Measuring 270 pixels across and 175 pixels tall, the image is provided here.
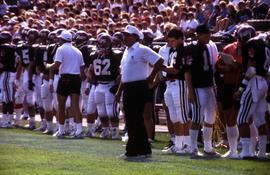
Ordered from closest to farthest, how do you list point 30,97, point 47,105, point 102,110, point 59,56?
point 59,56 → point 102,110 → point 47,105 → point 30,97

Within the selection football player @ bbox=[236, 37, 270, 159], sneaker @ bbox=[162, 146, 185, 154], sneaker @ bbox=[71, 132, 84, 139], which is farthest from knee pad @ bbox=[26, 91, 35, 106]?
football player @ bbox=[236, 37, 270, 159]

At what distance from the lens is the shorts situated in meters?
18.7

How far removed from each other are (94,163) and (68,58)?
5.75 metres

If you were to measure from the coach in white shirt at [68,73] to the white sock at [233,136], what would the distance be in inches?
197

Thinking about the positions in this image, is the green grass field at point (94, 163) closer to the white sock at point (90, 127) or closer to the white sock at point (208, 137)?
the white sock at point (208, 137)

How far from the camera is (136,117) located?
46.9ft

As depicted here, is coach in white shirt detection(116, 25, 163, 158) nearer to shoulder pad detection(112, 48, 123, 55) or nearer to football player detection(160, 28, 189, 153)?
football player detection(160, 28, 189, 153)

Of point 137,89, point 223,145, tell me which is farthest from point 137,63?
point 223,145

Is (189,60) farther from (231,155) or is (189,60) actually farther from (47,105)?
(47,105)

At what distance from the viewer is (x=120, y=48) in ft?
67.1

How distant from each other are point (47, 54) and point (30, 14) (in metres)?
10.4

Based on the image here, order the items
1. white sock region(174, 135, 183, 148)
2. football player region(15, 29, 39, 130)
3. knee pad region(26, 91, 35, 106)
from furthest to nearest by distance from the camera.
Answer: knee pad region(26, 91, 35, 106) < football player region(15, 29, 39, 130) < white sock region(174, 135, 183, 148)

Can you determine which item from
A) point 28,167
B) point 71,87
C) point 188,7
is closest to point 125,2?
point 188,7

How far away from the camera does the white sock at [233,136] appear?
570 inches
